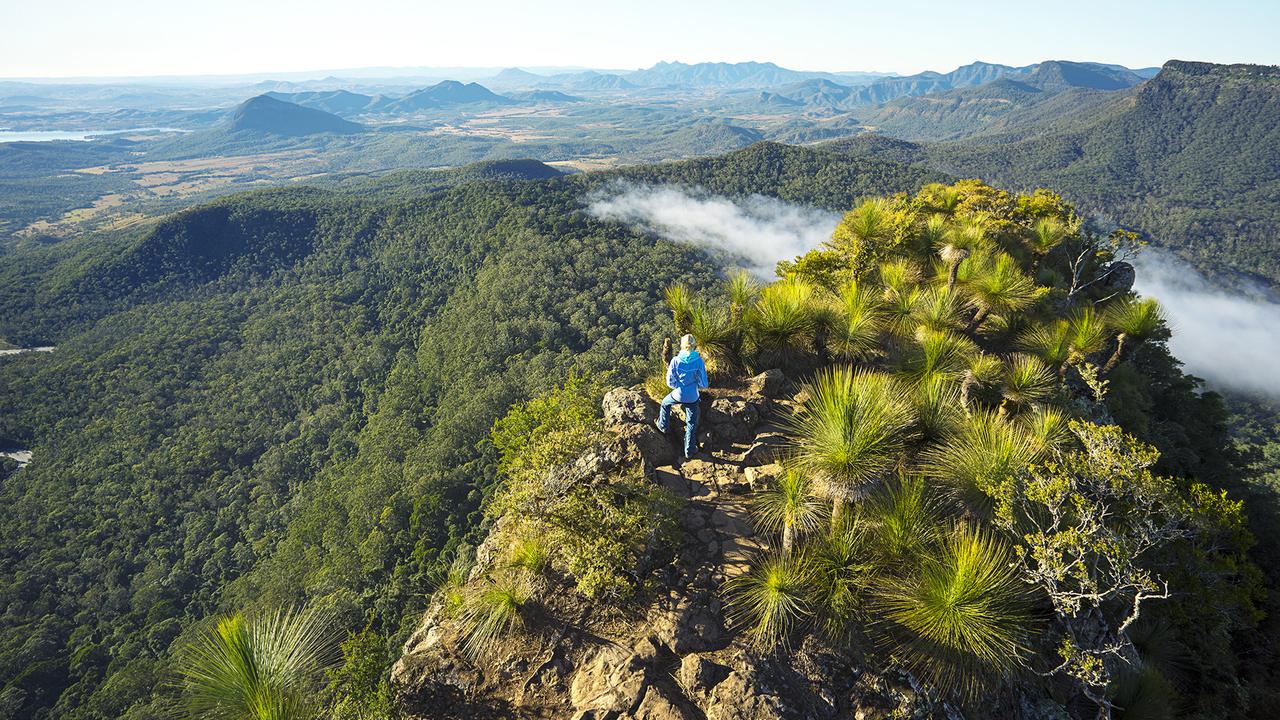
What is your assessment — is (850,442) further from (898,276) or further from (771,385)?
(898,276)

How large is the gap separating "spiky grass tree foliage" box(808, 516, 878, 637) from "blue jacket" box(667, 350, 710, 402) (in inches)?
102

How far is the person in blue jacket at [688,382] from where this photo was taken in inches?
269

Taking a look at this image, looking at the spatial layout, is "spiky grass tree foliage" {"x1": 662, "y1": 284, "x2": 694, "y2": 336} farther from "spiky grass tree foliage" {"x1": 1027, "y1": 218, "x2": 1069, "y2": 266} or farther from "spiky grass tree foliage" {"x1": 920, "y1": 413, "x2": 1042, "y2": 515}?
"spiky grass tree foliage" {"x1": 1027, "y1": 218, "x2": 1069, "y2": 266}

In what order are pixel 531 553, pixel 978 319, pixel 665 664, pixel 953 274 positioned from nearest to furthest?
pixel 665 664 → pixel 531 553 → pixel 978 319 → pixel 953 274

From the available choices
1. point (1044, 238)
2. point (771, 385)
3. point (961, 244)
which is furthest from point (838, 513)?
point (1044, 238)

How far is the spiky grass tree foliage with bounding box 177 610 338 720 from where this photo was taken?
426 cm

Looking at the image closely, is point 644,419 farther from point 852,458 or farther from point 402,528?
point 402,528

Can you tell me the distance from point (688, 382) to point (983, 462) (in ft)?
11.5

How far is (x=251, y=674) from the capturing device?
4348mm

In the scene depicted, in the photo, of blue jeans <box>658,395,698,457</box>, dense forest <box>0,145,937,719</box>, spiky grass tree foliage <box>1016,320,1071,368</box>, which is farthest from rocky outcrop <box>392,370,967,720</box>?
dense forest <box>0,145,937,719</box>

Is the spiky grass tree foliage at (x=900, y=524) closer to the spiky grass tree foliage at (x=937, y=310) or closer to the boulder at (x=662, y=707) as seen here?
the boulder at (x=662, y=707)

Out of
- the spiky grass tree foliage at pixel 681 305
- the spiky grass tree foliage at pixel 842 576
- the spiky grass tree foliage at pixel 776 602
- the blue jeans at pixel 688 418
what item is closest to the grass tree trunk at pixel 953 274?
the spiky grass tree foliage at pixel 681 305

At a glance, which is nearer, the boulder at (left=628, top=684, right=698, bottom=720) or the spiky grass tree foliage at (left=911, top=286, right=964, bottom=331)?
the boulder at (left=628, top=684, right=698, bottom=720)

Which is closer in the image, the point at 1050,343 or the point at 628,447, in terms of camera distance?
the point at 628,447
